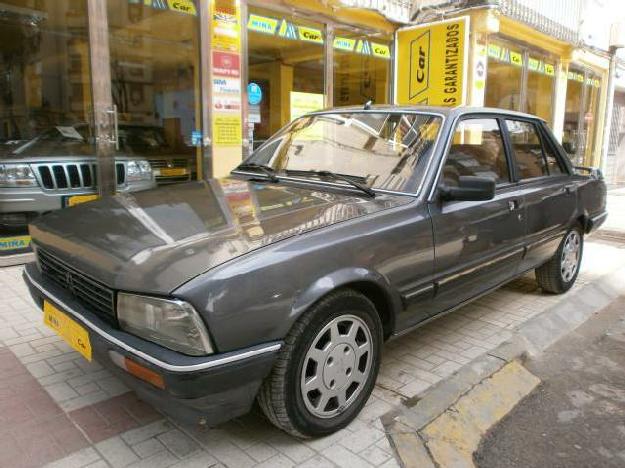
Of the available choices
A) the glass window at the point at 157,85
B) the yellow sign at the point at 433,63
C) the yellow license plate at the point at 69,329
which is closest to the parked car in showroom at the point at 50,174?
the glass window at the point at 157,85

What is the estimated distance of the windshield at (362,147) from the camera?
3129mm

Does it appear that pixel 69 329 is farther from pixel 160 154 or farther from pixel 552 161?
pixel 160 154

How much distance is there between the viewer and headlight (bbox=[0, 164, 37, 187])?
5410 millimetres

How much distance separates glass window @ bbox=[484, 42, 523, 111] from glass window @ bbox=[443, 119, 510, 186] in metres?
7.50

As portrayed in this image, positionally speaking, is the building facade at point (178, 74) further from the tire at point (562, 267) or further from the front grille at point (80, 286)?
the tire at point (562, 267)

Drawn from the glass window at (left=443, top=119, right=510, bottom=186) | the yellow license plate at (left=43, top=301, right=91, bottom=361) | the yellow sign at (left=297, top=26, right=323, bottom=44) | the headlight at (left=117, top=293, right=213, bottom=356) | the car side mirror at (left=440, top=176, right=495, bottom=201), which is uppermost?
the yellow sign at (left=297, top=26, right=323, bottom=44)

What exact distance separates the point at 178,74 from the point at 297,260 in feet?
21.3

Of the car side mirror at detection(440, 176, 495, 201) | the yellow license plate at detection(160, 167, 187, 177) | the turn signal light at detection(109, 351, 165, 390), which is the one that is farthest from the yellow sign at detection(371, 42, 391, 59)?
the turn signal light at detection(109, 351, 165, 390)

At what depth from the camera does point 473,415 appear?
2.84 metres

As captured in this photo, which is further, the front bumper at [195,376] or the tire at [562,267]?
the tire at [562,267]

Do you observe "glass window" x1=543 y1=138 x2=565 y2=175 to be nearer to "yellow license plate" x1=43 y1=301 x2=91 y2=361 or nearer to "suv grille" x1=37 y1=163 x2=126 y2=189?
"yellow license plate" x1=43 y1=301 x2=91 y2=361

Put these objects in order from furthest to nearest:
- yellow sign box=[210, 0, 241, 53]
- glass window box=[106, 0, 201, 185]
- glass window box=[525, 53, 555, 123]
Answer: glass window box=[525, 53, 555, 123]
glass window box=[106, 0, 201, 185]
yellow sign box=[210, 0, 241, 53]

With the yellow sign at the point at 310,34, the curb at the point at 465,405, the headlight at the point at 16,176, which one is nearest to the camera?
the curb at the point at 465,405

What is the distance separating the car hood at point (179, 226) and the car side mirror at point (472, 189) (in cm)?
28
